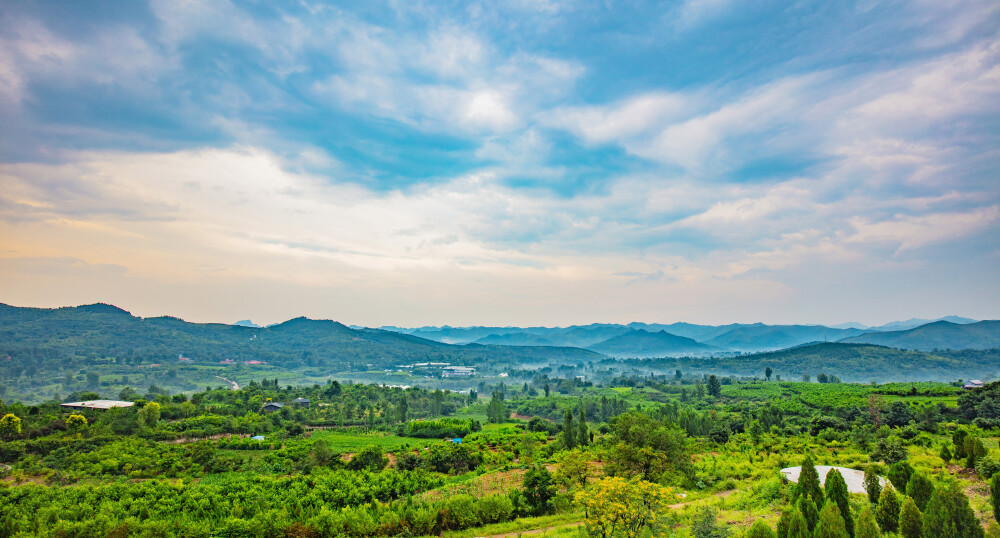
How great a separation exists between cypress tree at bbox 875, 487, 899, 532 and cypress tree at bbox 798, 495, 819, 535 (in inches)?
103

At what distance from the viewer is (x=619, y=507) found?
14797 mm

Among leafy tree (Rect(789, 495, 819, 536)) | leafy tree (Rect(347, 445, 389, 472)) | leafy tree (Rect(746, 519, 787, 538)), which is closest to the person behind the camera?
leafy tree (Rect(746, 519, 787, 538))

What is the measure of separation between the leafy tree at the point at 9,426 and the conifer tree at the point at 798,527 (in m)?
58.1

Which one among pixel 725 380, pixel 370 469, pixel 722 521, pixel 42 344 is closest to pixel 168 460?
pixel 370 469

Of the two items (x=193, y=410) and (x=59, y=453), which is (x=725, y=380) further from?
(x=59, y=453)

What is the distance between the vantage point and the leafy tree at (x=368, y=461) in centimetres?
3591

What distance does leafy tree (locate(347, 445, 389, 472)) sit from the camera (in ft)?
118

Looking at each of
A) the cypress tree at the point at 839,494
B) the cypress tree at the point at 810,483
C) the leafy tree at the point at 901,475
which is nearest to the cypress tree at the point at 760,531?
the cypress tree at the point at 839,494

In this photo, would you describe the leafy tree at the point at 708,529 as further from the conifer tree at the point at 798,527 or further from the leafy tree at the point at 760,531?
the conifer tree at the point at 798,527

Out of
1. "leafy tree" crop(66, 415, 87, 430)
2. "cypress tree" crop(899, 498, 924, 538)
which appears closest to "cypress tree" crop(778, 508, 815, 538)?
"cypress tree" crop(899, 498, 924, 538)

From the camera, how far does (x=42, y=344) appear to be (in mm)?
154625

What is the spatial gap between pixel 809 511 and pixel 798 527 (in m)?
1.70

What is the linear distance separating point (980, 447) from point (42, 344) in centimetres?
23280

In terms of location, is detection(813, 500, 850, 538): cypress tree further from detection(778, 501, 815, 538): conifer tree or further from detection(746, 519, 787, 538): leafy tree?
detection(746, 519, 787, 538): leafy tree
